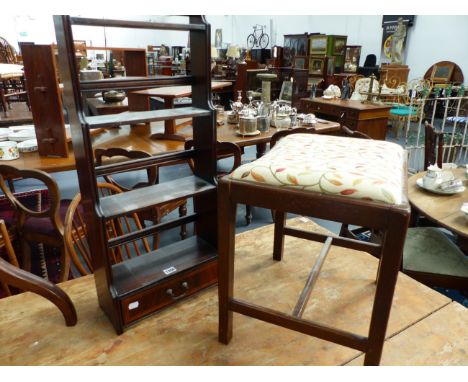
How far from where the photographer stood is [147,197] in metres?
1.13

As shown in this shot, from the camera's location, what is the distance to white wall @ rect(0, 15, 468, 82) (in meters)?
7.43

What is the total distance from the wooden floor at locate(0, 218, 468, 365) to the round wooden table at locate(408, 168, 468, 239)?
42cm

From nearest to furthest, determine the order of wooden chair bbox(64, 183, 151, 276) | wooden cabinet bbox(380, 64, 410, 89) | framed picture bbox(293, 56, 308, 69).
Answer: wooden chair bbox(64, 183, 151, 276), wooden cabinet bbox(380, 64, 410, 89), framed picture bbox(293, 56, 308, 69)

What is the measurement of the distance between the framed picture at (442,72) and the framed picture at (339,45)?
6.52 ft

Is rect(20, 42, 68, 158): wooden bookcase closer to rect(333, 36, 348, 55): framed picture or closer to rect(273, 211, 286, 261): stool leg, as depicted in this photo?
rect(273, 211, 286, 261): stool leg

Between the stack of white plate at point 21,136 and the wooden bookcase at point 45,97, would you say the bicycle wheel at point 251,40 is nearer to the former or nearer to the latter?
the stack of white plate at point 21,136

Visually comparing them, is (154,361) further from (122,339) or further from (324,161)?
(324,161)

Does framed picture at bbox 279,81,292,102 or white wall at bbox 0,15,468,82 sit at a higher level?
white wall at bbox 0,15,468,82

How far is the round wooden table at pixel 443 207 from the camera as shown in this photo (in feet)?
5.02

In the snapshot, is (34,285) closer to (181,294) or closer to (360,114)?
(181,294)

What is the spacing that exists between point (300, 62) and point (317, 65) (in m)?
0.38

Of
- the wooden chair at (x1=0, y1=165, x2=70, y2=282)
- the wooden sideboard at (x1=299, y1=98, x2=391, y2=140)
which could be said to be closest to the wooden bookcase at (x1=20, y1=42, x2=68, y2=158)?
the wooden chair at (x1=0, y1=165, x2=70, y2=282)

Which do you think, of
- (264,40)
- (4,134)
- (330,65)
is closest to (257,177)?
(4,134)

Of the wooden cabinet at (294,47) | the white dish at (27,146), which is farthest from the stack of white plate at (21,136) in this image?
the wooden cabinet at (294,47)
